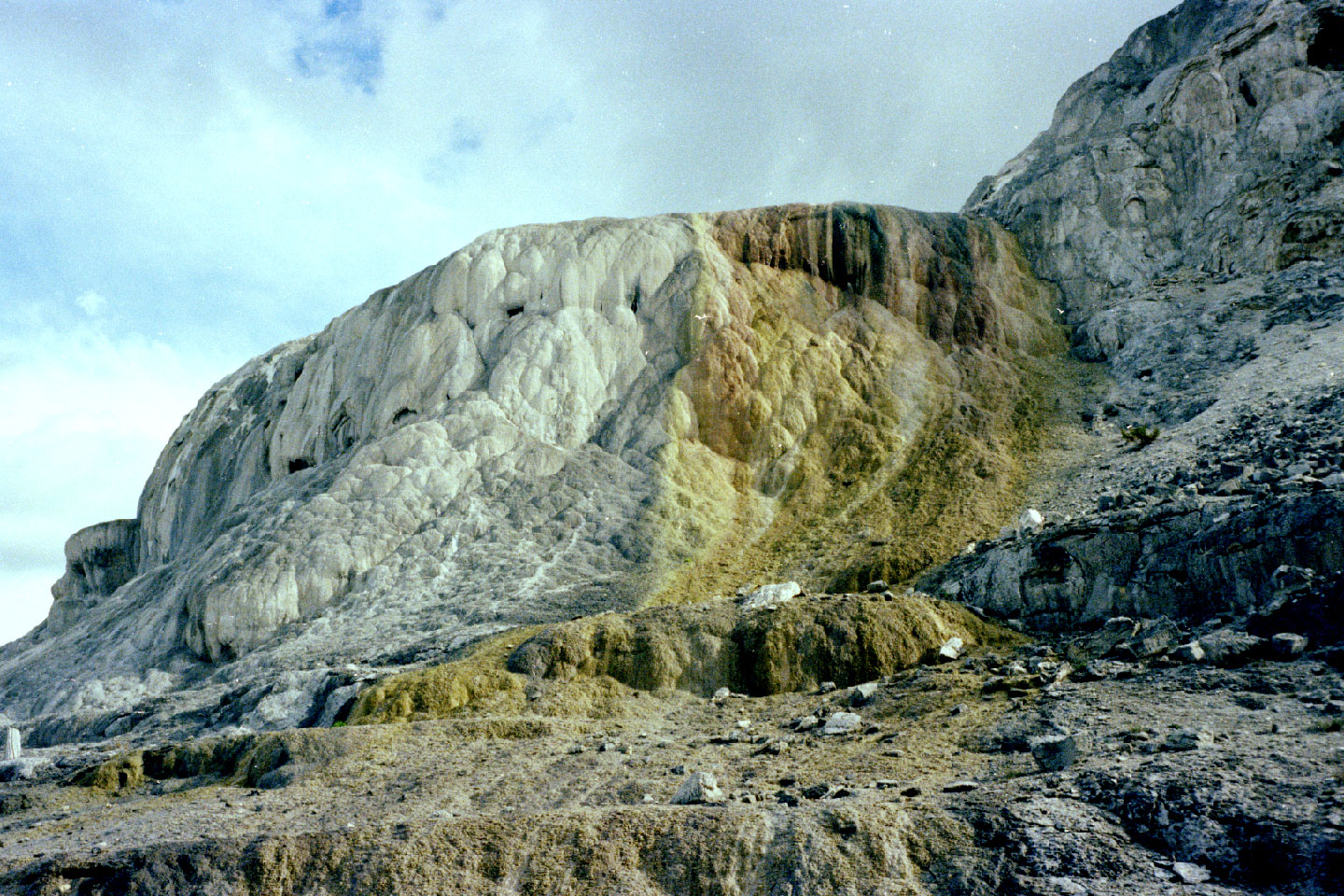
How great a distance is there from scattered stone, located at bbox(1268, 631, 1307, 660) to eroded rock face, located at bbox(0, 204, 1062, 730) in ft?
39.2

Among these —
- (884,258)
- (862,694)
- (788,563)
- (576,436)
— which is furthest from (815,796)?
(884,258)

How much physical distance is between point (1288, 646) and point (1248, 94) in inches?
1229

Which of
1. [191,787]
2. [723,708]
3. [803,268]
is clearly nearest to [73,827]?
[191,787]

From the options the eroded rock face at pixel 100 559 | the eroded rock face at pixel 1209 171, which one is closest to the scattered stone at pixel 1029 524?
the eroded rock face at pixel 1209 171

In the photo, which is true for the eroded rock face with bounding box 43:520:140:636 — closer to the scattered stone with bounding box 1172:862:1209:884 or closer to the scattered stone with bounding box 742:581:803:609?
the scattered stone with bounding box 742:581:803:609

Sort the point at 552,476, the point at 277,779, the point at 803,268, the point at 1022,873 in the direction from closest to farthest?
1. the point at 1022,873
2. the point at 277,779
3. the point at 552,476
4. the point at 803,268

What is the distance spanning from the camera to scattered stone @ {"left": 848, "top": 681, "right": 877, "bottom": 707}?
15.3m

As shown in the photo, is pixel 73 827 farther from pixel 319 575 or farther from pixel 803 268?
pixel 803 268

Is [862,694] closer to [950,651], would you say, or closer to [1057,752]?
[950,651]

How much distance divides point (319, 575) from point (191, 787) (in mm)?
11598

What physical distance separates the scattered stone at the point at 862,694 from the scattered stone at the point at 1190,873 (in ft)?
22.7

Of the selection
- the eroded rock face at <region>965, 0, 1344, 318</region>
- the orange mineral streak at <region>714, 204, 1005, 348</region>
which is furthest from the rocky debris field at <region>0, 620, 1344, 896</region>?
the eroded rock face at <region>965, 0, 1344, 318</region>

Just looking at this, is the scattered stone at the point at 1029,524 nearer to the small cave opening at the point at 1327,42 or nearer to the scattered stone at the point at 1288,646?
the scattered stone at the point at 1288,646

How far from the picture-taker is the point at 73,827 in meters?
13.0
